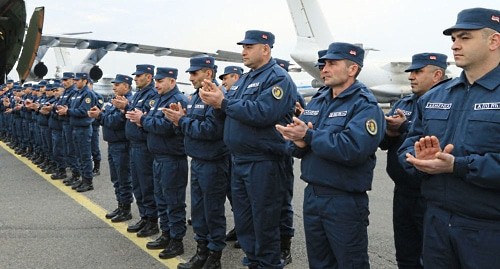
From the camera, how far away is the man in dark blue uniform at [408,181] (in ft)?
11.1

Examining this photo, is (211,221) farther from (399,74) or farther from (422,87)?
(399,74)

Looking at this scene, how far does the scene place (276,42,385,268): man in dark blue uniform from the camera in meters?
2.73

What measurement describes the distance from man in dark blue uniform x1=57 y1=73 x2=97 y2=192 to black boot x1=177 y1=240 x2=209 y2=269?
383 cm

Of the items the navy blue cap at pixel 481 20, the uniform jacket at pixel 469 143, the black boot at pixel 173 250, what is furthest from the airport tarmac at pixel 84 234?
the navy blue cap at pixel 481 20

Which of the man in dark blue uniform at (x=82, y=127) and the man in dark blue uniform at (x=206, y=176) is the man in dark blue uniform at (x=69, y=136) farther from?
the man in dark blue uniform at (x=206, y=176)

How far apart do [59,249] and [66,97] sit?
13.4ft

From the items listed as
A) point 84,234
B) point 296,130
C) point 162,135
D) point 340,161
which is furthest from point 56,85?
point 340,161

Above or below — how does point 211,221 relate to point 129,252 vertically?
above

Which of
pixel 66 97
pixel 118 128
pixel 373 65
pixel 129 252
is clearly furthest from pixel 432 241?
pixel 373 65

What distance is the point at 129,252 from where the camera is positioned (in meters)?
4.47

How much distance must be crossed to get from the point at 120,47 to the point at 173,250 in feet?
63.4

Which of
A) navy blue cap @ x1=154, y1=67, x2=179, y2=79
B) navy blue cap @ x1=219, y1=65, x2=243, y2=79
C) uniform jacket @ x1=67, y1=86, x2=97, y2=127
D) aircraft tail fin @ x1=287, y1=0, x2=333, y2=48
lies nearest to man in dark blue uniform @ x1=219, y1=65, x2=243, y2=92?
navy blue cap @ x1=219, y1=65, x2=243, y2=79

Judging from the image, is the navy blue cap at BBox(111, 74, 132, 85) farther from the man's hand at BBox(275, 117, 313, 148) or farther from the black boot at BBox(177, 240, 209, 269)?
the man's hand at BBox(275, 117, 313, 148)

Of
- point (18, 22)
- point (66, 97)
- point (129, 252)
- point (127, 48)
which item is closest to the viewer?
point (129, 252)
